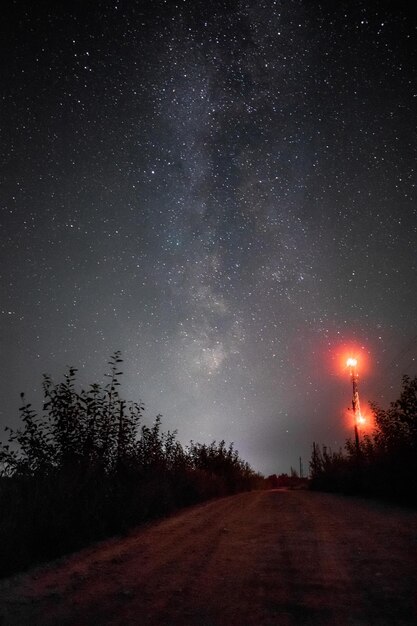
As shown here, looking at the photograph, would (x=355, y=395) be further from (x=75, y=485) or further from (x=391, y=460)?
(x=75, y=485)

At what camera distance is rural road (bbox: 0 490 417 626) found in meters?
3.67

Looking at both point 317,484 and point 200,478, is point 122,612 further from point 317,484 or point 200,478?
point 317,484

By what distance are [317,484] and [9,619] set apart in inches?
881

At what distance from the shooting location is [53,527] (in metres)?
6.77

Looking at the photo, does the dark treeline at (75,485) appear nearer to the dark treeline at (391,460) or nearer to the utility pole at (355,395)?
the dark treeline at (391,460)

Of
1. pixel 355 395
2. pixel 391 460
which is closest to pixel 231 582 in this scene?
pixel 391 460

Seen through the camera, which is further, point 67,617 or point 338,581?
point 338,581

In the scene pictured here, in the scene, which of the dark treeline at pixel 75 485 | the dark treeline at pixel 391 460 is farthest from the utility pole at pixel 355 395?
the dark treeline at pixel 75 485

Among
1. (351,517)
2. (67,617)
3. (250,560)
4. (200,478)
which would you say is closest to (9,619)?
(67,617)

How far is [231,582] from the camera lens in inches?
178

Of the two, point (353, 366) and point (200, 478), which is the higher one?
point (353, 366)

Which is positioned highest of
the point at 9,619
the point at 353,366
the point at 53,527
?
the point at 353,366

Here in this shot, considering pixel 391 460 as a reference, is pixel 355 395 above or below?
above

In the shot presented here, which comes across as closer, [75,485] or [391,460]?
[75,485]
